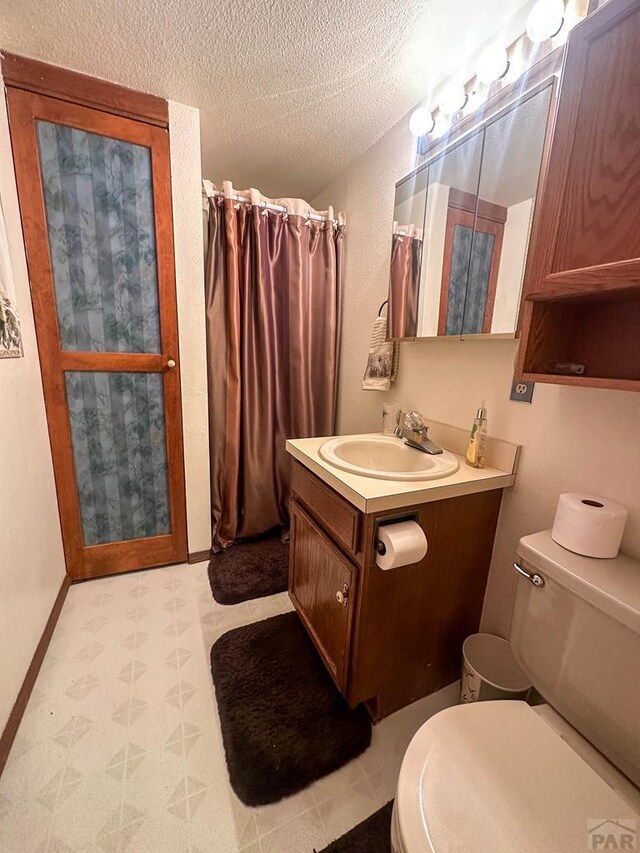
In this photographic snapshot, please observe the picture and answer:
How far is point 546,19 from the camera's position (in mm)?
912

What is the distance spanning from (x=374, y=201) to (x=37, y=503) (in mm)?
2001

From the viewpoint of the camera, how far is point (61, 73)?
1289 mm

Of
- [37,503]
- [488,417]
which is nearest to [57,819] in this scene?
[37,503]

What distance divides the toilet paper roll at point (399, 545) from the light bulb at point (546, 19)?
1.36 metres

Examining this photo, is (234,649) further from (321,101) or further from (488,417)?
(321,101)

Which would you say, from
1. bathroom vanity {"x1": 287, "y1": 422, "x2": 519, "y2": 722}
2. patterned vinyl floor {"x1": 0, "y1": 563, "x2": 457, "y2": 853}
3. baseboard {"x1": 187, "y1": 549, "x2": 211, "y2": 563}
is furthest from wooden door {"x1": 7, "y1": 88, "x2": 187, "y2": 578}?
bathroom vanity {"x1": 287, "y1": 422, "x2": 519, "y2": 722}

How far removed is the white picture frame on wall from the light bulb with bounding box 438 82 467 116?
1.56m

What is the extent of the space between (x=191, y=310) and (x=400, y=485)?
4.22 ft

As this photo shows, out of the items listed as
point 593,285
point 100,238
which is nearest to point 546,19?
point 593,285

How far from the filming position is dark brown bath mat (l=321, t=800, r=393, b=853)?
83cm

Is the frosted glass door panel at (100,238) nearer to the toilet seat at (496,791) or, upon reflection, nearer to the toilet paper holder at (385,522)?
the toilet paper holder at (385,522)

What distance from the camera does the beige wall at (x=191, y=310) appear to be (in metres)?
1.49

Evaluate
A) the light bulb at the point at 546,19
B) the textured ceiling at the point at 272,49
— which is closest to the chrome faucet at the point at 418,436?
the light bulb at the point at 546,19

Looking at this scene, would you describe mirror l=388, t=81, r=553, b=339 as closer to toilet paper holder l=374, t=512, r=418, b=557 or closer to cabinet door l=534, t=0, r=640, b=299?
cabinet door l=534, t=0, r=640, b=299
